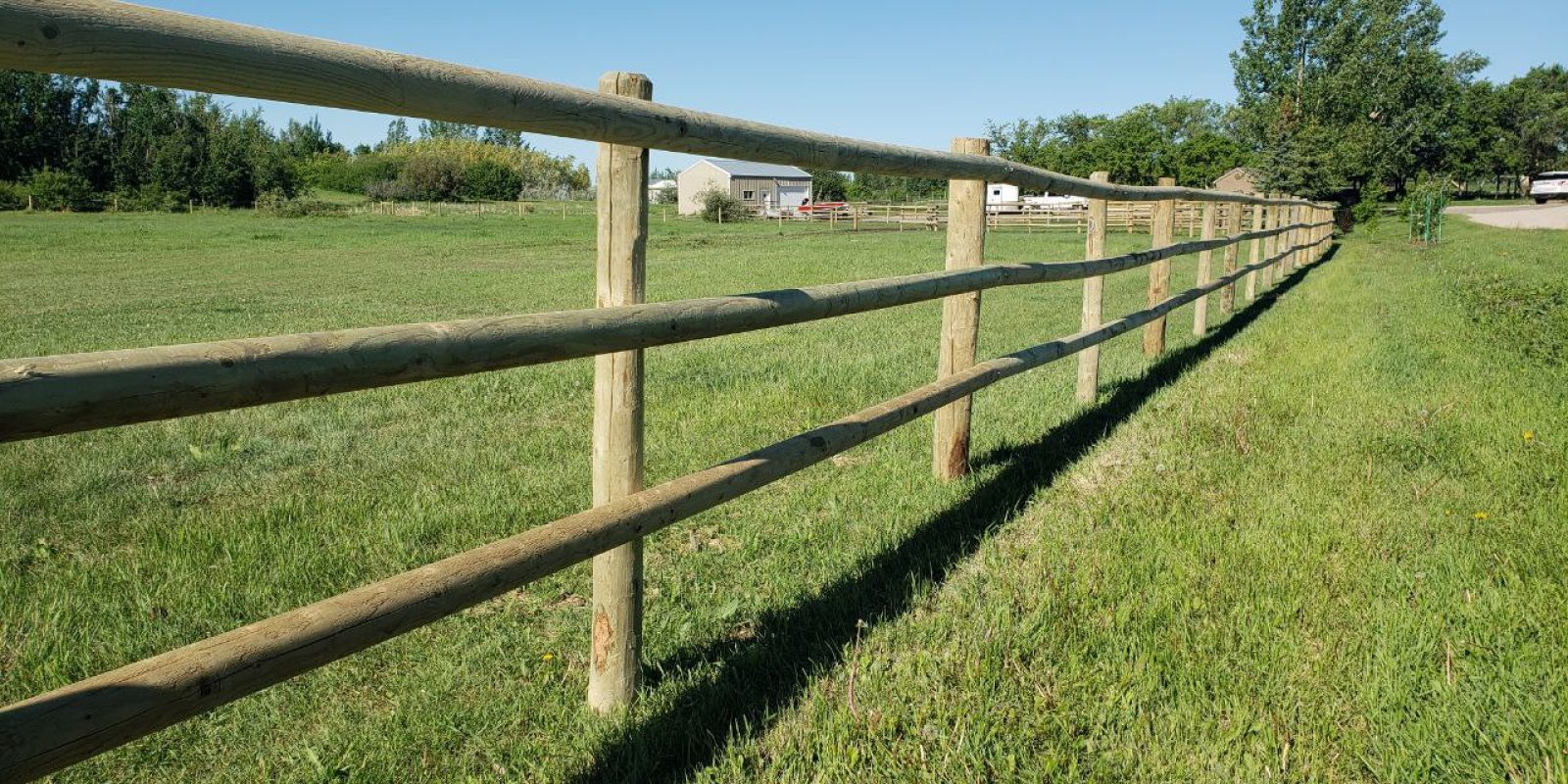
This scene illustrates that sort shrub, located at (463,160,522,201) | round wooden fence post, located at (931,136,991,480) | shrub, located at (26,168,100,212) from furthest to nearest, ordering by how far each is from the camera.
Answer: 1. shrub, located at (463,160,522,201)
2. shrub, located at (26,168,100,212)
3. round wooden fence post, located at (931,136,991,480)

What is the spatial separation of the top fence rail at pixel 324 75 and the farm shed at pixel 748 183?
8197 cm

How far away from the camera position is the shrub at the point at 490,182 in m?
83.6

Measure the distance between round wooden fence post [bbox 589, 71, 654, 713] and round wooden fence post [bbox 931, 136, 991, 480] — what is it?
2438 mm

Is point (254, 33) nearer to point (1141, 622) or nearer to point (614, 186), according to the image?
point (614, 186)

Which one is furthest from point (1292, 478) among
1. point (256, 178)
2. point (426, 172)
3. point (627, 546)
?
point (426, 172)

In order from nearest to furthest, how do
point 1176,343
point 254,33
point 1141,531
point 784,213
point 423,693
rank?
point 254,33, point 423,693, point 1141,531, point 1176,343, point 784,213

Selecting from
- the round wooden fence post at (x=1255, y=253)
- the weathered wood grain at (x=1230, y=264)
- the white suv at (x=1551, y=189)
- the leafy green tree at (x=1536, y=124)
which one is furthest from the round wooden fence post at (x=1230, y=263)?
the leafy green tree at (x=1536, y=124)

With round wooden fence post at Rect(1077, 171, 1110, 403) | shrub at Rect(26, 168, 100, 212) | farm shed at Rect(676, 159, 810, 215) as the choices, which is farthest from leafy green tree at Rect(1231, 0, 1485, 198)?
shrub at Rect(26, 168, 100, 212)

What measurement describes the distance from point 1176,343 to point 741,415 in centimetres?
550

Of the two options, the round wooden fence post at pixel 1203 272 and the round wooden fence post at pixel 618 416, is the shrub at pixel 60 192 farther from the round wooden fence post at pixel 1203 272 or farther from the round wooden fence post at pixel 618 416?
the round wooden fence post at pixel 618 416

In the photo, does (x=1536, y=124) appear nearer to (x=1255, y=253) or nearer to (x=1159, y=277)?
(x=1255, y=253)

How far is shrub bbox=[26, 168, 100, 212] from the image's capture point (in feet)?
184

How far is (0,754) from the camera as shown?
1298 mm

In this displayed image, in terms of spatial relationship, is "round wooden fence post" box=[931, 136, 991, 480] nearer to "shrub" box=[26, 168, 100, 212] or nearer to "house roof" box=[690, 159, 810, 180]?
"shrub" box=[26, 168, 100, 212]
